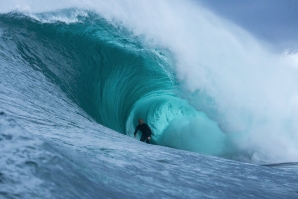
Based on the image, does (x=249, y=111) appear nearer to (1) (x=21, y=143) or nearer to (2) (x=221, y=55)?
(2) (x=221, y=55)

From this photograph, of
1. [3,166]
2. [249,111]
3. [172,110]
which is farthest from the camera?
[172,110]

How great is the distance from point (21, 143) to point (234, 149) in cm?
1007

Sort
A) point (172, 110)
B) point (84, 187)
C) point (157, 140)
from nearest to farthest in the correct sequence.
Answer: point (84, 187) < point (157, 140) < point (172, 110)

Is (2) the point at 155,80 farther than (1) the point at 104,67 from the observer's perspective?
Yes

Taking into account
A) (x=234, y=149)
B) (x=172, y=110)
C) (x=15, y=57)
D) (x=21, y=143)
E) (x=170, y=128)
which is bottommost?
(x=21, y=143)

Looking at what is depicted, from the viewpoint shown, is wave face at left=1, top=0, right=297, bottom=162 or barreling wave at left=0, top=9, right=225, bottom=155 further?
wave face at left=1, top=0, right=297, bottom=162

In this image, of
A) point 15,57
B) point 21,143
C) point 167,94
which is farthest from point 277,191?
point 167,94

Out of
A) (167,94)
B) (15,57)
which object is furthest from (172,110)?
(15,57)

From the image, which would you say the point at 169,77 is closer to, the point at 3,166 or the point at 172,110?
the point at 172,110

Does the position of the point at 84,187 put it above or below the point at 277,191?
below

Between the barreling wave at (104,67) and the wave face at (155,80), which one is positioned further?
the wave face at (155,80)

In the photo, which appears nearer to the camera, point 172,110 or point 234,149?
point 234,149

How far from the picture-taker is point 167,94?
12.7 metres

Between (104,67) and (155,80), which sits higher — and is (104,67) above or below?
below
